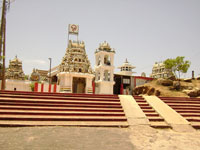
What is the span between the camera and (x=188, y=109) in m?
11.8

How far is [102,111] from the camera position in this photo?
10.1m

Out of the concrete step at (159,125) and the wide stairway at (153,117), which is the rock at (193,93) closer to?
the wide stairway at (153,117)

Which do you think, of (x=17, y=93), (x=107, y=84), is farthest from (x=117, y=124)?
(x=107, y=84)

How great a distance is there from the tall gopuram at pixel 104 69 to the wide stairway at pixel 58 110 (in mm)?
21153

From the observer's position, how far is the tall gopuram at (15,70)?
3522 centimetres

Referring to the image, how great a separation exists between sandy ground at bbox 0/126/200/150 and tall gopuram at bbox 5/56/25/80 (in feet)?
102

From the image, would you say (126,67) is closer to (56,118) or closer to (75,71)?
(75,71)

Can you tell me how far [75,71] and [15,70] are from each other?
14.0m

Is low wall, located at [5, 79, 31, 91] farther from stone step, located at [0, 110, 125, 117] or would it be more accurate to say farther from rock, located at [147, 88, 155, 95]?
stone step, located at [0, 110, 125, 117]

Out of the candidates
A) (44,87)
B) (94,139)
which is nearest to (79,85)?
(44,87)

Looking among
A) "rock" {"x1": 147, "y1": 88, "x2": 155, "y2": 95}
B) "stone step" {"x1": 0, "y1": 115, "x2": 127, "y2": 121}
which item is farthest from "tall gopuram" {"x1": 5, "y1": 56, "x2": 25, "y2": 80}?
"stone step" {"x1": 0, "y1": 115, "x2": 127, "y2": 121}

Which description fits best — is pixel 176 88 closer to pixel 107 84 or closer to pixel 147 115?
pixel 107 84

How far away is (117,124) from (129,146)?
252 centimetres

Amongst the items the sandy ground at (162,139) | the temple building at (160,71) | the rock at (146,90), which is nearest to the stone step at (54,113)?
the sandy ground at (162,139)
